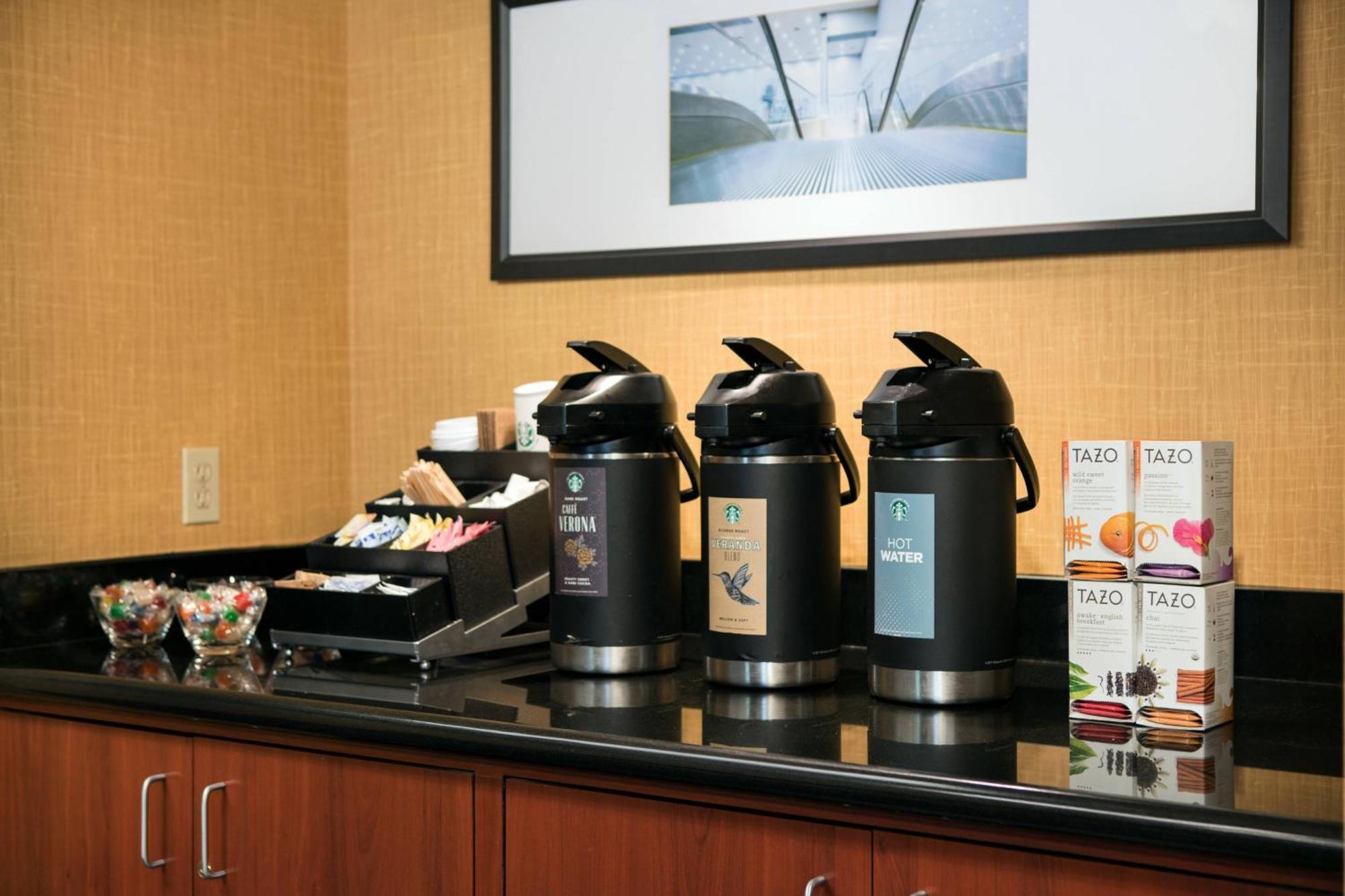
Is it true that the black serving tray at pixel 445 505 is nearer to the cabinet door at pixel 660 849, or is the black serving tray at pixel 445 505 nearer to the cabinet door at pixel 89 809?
the cabinet door at pixel 89 809

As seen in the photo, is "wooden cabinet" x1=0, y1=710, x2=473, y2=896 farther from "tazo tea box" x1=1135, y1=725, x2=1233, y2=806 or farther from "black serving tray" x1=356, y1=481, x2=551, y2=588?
"tazo tea box" x1=1135, y1=725, x2=1233, y2=806

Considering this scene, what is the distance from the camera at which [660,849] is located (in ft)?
4.13

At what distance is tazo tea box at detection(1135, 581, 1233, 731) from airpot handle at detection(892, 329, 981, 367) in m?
0.30

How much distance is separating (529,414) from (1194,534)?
94 centimetres

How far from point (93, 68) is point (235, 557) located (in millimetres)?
743

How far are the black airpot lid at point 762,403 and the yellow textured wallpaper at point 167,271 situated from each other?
913 mm

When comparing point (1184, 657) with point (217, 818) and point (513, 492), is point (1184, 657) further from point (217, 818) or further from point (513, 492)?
point (217, 818)

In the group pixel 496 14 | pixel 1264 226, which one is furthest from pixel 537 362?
pixel 1264 226

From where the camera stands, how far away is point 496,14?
2.10m

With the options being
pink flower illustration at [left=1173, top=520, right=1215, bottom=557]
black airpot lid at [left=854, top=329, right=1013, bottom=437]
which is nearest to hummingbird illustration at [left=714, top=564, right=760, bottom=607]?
black airpot lid at [left=854, top=329, right=1013, bottom=437]

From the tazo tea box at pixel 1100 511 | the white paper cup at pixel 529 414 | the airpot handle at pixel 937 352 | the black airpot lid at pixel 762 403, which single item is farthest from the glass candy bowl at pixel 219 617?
the tazo tea box at pixel 1100 511

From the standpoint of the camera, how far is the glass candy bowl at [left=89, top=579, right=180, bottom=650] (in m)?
1.79

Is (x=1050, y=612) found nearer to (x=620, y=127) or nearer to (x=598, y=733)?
(x=598, y=733)

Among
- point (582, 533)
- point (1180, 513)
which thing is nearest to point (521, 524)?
point (582, 533)
